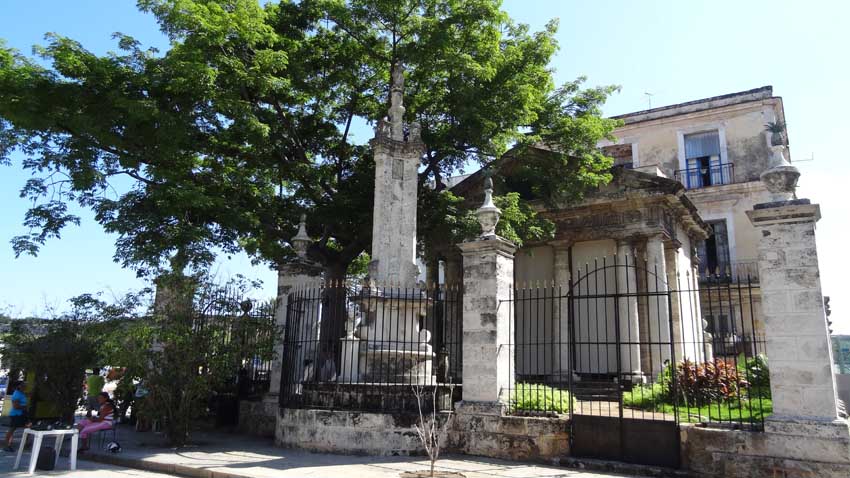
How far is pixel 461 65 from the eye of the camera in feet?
42.2

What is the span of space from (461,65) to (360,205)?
4.16 metres

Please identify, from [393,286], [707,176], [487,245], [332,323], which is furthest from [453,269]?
[707,176]

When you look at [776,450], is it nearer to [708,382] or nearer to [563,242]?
[708,382]

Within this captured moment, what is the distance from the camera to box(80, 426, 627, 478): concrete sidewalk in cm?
750

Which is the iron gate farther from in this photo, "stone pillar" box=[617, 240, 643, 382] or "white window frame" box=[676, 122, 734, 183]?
"white window frame" box=[676, 122, 734, 183]

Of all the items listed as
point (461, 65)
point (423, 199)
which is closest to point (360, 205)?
point (423, 199)

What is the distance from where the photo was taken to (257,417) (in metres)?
12.2

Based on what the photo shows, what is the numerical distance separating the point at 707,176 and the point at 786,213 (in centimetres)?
1936

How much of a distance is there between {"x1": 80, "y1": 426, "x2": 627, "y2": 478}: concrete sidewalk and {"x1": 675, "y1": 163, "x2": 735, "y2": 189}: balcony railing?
65.4 ft

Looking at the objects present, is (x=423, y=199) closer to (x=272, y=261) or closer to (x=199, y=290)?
(x=272, y=261)

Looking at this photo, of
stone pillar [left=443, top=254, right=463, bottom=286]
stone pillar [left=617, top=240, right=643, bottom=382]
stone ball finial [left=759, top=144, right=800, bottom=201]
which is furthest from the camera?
stone pillar [left=443, top=254, right=463, bottom=286]

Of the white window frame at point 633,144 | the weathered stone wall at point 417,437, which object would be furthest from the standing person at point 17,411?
the white window frame at point 633,144

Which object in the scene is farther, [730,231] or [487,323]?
[730,231]

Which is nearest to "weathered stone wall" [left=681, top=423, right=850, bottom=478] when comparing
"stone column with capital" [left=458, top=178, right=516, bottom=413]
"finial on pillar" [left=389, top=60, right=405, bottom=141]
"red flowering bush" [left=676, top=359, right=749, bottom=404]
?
"stone column with capital" [left=458, top=178, right=516, bottom=413]
